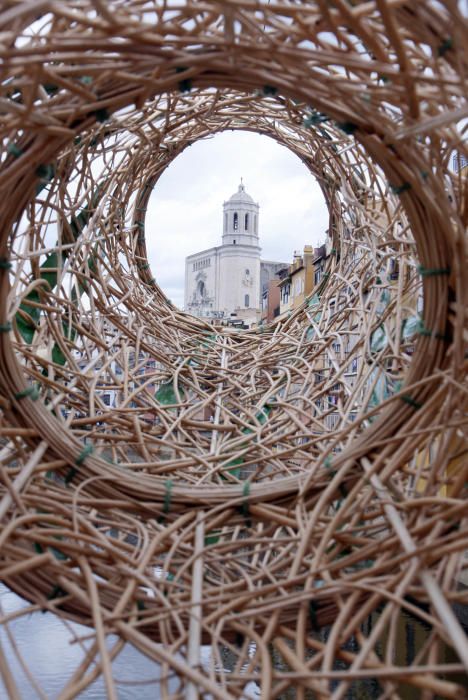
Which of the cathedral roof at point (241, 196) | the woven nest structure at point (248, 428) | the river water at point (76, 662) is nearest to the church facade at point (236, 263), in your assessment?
the cathedral roof at point (241, 196)

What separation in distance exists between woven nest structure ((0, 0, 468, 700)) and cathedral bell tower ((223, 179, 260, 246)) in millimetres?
28702

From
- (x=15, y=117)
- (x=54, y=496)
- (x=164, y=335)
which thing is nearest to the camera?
(x=15, y=117)

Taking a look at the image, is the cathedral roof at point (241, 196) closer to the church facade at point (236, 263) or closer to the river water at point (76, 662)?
the church facade at point (236, 263)

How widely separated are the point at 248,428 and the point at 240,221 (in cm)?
2953

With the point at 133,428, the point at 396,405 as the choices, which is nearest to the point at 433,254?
the point at 396,405

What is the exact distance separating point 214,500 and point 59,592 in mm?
219

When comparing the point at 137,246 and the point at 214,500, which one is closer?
the point at 214,500

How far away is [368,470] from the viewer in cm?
73

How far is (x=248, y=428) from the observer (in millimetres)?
1241

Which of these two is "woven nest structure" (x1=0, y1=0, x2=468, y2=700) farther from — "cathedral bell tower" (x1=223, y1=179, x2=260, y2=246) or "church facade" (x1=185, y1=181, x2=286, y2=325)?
"cathedral bell tower" (x1=223, y1=179, x2=260, y2=246)

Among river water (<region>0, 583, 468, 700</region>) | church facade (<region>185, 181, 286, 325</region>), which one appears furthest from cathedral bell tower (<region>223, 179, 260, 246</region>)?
river water (<region>0, 583, 468, 700</region>)

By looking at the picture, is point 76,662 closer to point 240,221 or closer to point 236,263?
point 236,263

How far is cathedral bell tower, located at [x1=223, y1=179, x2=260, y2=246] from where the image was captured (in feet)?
97.1

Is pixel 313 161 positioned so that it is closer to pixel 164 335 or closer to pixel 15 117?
pixel 164 335
